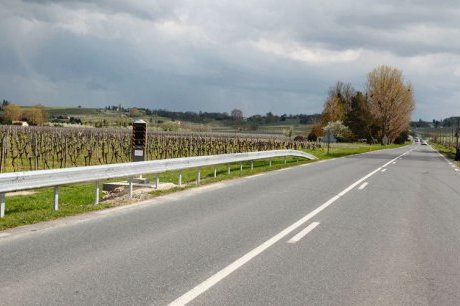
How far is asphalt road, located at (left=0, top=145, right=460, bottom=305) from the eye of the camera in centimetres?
502

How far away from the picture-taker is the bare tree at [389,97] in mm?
85000

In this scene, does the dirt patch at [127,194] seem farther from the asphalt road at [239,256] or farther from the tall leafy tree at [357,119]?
the tall leafy tree at [357,119]

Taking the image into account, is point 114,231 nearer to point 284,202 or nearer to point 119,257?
point 119,257

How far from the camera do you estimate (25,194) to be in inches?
666

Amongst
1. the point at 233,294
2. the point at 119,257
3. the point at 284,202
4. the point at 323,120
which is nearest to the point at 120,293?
the point at 233,294

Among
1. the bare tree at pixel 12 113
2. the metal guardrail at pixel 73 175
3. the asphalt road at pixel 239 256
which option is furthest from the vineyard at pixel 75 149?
the bare tree at pixel 12 113

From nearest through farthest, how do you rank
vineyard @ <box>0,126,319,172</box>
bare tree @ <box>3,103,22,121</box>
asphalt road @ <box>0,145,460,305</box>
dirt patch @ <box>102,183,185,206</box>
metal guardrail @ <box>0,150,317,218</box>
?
asphalt road @ <box>0,145,460,305</box>, metal guardrail @ <box>0,150,317,218</box>, dirt patch @ <box>102,183,185,206</box>, vineyard @ <box>0,126,319,172</box>, bare tree @ <box>3,103,22,121</box>

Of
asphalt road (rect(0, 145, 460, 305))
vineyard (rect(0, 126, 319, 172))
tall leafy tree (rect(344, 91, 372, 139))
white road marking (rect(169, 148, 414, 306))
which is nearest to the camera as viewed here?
white road marking (rect(169, 148, 414, 306))

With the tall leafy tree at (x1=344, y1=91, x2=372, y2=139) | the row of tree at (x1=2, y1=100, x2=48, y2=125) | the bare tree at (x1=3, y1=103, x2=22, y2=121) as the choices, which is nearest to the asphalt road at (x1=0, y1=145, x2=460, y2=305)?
the tall leafy tree at (x1=344, y1=91, x2=372, y2=139)

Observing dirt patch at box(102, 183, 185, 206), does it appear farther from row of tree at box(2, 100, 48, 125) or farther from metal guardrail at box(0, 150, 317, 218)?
row of tree at box(2, 100, 48, 125)

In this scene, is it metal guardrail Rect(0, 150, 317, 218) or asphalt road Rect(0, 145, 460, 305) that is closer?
asphalt road Rect(0, 145, 460, 305)

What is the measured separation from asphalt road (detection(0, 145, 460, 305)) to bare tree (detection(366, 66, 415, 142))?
252 feet

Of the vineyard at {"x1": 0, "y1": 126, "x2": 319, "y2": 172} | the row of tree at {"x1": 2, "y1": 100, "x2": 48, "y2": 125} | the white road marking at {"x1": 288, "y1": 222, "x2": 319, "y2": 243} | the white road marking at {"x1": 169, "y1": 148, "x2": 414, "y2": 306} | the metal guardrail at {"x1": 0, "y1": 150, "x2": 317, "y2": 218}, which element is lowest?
the vineyard at {"x1": 0, "y1": 126, "x2": 319, "y2": 172}

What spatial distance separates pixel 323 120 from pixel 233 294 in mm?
104895
